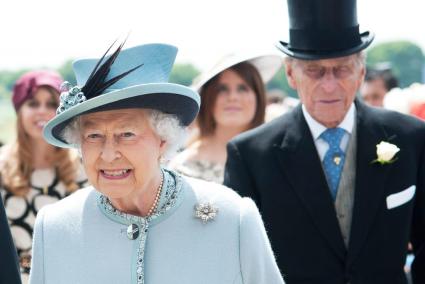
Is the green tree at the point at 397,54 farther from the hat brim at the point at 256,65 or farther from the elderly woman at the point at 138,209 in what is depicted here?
the elderly woman at the point at 138,209

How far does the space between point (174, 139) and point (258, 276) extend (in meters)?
0.67

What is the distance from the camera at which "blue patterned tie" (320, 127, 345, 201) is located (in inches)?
190

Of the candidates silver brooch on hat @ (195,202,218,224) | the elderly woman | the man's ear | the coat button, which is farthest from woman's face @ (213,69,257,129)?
the coat button

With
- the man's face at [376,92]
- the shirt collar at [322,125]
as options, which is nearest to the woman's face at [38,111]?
the shirt collar at [322,125]

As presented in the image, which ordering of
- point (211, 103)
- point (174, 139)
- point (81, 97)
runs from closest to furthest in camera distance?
point (81, 97) → point (174, 139) → point (211, 103)

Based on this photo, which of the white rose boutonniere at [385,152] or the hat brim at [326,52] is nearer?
the white rose boutonniere at [385,152]

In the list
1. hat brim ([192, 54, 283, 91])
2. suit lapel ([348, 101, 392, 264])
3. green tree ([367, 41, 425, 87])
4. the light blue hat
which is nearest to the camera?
the light blue hat

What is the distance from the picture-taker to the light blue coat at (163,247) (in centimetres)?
380

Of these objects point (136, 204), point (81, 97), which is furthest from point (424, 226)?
point (81, 97)

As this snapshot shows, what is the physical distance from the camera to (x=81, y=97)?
369 centimetres

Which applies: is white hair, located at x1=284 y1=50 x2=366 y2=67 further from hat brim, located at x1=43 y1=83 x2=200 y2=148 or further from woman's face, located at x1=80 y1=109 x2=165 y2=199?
woman's face, located at x1=80 y1=109 x2=165 y2=199

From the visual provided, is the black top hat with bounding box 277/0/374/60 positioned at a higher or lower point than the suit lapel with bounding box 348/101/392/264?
higher

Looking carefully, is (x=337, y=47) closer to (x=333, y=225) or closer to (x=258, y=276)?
(x=333, y=225)

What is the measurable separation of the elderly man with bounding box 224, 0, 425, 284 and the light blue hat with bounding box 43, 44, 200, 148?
42.6 inches
